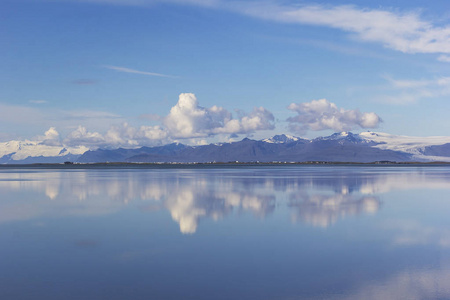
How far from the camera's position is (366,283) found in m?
13.3

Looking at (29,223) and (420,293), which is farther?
(29,223)

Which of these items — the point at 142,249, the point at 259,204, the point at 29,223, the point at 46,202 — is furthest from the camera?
the point at 46,202

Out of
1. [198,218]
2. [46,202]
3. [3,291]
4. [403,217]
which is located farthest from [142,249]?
[46,202]

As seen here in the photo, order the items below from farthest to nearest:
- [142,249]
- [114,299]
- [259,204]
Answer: [259,204]
[142,249]
[114,299]

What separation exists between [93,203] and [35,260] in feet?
70.1

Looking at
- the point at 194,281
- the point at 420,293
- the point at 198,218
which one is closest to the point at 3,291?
the point at 194,281

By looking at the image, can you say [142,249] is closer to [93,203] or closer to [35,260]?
[35,260]

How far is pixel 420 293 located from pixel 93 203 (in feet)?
100.0

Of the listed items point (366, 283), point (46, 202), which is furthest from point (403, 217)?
point (46, 202)

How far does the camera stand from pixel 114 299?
468 inches

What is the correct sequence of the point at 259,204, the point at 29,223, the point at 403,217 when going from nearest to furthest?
the point at 29,223
the point at 403,217
the point at 259,204

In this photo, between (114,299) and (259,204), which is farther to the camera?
(259,204)

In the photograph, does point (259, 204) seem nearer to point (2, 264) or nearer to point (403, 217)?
point (403, 217)

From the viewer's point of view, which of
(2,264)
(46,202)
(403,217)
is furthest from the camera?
(46,202)
